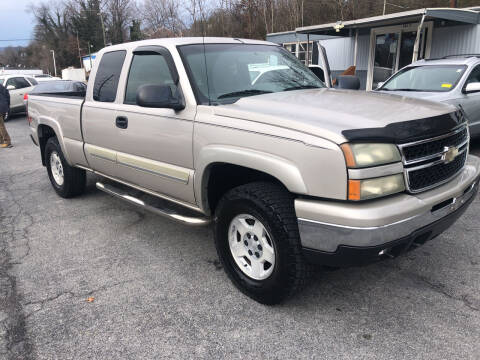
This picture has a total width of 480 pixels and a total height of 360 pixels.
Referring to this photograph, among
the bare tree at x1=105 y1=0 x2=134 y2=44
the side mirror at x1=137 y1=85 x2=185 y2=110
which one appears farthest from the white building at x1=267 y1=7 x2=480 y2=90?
the bare tree at x1=105 y1=0 x2=134 y2=44

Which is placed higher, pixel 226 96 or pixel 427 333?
pixel 226 96

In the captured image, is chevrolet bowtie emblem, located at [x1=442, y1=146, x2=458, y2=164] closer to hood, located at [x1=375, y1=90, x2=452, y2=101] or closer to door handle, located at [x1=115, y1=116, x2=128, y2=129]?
door handle, located at [x1=115, y1=116, x2=128, y2=129]

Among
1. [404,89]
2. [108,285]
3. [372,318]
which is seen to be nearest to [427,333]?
[372,318]

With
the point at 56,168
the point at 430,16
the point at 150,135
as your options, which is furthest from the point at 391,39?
the point at 150,135

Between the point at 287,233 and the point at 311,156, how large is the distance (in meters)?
0.52

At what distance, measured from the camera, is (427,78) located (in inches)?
298

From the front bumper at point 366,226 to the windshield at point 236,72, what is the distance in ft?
4.39

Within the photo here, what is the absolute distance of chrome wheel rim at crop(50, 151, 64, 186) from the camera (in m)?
5.68

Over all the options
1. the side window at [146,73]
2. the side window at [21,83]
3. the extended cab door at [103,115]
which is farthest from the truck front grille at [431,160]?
the side window at [21,83]

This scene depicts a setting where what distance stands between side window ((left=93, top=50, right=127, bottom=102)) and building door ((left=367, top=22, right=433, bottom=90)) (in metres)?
13.1

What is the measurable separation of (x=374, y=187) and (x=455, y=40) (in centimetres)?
1372

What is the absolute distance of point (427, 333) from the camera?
263 cm

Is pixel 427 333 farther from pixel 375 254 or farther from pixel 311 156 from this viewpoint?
pixel 311 156

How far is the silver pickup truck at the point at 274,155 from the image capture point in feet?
7.86
